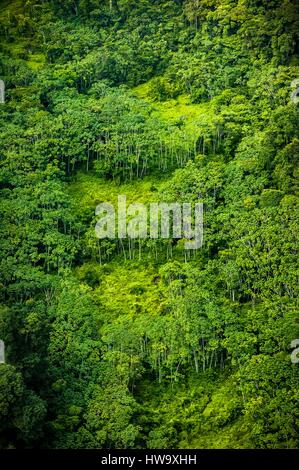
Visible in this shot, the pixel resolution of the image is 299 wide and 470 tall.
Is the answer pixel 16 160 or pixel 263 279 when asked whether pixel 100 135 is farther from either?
pixel 263 279

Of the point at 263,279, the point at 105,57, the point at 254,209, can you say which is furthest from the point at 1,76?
the point at 263,279

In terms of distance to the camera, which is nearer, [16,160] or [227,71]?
[16,160]

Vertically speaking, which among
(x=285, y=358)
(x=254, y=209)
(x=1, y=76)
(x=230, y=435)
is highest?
(x=1, y=76)

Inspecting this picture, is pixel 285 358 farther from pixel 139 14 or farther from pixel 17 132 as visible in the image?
pixel 139 14

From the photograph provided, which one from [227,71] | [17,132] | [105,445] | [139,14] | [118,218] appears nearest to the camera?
[105,445]

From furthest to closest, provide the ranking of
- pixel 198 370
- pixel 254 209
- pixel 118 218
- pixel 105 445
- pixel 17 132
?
pixel 17 132, pixel 118 218, pixel 254 209, pixel 198 370, pixel 105 445

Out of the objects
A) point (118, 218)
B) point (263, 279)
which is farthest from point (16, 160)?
point (263, 279)

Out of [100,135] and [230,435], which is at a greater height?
[100,135]
